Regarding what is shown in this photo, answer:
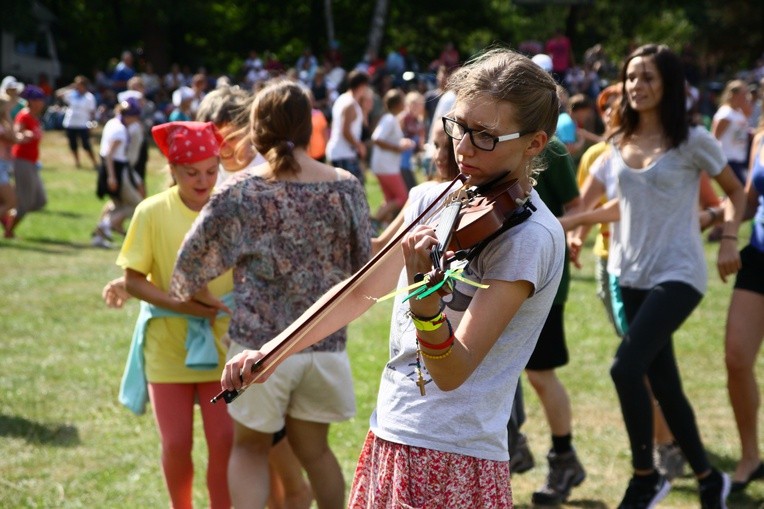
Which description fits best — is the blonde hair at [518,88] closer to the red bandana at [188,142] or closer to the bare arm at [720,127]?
the red bandana at [188,142]

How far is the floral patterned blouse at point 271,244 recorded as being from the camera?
12.2 feet

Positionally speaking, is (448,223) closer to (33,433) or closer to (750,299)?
(750,299)

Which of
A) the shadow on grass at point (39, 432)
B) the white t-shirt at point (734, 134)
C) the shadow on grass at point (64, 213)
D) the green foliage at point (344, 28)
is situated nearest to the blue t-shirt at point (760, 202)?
the shadow on grass at point (39, 432)

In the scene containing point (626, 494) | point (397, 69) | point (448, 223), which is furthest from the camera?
point (397, 69)

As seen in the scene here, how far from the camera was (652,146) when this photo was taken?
4738 millimetres

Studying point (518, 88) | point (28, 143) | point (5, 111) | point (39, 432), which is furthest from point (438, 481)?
point (28, 143)

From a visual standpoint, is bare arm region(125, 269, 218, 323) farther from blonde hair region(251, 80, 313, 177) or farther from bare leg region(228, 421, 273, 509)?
blonde hair region(251, 80, 313, 177)

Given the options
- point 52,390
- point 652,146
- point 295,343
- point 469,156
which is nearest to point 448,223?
point 469,156

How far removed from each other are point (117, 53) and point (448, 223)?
138 ft

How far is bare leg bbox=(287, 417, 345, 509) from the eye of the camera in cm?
394

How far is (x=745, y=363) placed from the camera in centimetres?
507

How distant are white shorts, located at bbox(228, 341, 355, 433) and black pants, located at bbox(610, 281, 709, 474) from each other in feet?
4.49

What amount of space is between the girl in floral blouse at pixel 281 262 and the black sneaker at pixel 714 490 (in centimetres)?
183

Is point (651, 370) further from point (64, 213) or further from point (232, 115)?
point (64, 213)
